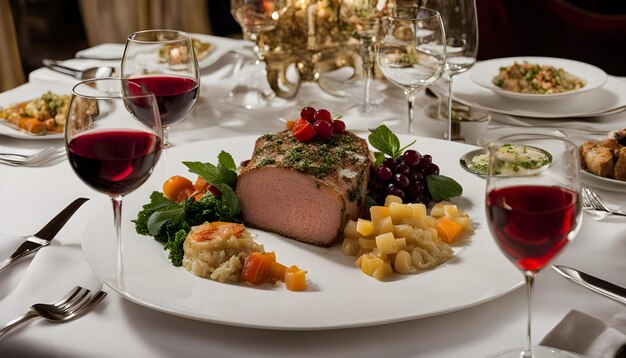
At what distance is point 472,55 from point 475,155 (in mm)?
414

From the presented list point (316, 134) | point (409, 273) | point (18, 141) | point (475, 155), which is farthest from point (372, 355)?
point (18, 141)

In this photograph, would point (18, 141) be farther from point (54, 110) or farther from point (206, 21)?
point (206, 21)

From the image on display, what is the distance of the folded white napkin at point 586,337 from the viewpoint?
1401 millimetres

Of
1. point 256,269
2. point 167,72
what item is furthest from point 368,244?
point 167,72

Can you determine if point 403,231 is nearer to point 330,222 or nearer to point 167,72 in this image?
point 330,222

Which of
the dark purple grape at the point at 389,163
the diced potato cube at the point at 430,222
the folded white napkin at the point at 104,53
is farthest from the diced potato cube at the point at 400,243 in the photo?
the folded white napkin at the point at 104,53

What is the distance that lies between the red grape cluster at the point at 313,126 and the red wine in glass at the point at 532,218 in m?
1.02

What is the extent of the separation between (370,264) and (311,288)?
15cm

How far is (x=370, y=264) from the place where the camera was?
5.71 feet

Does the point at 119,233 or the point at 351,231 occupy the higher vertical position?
the point at 119,233

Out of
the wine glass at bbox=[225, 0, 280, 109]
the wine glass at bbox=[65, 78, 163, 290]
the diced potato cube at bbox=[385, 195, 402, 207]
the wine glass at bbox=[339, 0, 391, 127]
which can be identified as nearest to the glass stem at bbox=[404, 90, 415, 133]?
the wine glass at bbox=[339, 0, 391, 127]

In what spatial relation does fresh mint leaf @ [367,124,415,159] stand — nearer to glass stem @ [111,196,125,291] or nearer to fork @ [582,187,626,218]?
fork @ [582,187,626,218]

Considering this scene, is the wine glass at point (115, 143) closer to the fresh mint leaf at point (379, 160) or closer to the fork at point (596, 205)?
the fresh mint leaf at point (379, 160)

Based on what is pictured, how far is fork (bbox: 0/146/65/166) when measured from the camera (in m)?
2.45
